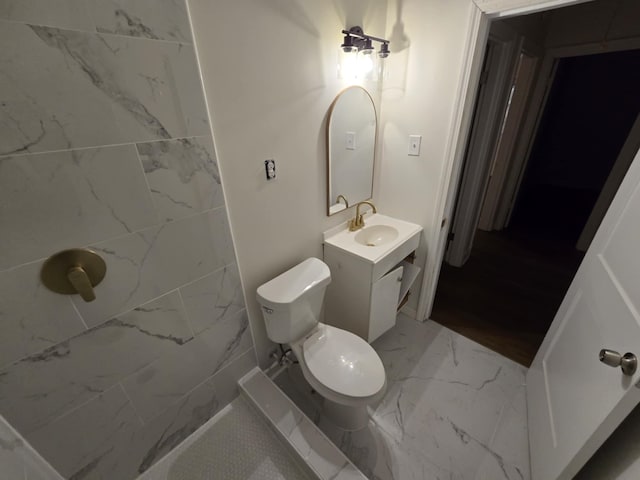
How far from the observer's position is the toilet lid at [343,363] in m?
1.14

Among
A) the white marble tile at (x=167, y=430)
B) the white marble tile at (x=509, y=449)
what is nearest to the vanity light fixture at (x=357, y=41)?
the white marble tile at (x=167, y=430)

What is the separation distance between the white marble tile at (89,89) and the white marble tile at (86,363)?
0.60m

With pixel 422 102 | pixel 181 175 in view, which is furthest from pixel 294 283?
pixel 422 102

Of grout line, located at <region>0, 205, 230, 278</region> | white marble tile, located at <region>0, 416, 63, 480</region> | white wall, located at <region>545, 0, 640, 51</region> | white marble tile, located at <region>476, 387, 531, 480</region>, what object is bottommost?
white marble tile, located at <region>476, 387, 531, 480</region>

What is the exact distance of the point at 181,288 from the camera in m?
1.06

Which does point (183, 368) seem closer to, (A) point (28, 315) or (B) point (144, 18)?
(A) point (28, 315)

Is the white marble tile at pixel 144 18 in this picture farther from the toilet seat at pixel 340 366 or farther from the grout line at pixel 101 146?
the toilet seat at pixel 340 366

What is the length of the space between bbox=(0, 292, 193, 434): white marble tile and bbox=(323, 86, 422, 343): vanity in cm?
89

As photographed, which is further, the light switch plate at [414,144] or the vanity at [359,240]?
the light switch plate at [414,144]

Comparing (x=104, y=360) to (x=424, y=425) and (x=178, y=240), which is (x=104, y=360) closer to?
(x=178, y=240)

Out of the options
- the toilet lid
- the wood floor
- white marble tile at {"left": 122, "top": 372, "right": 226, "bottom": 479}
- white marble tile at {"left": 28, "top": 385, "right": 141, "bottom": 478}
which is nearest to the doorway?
the wood floor

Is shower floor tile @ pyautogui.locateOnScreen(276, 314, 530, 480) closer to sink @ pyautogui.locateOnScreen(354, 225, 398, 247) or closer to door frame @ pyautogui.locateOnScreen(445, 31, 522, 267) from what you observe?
sink @ pyautogui.locateOnScreen(354, 225, 398, 247)

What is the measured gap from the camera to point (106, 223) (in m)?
0.82

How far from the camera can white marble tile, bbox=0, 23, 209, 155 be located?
62 cm
